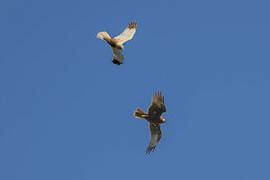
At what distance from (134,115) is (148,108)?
48.9 inches

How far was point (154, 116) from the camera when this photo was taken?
46.2 metres

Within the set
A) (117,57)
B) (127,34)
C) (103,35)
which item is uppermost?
(127,34)

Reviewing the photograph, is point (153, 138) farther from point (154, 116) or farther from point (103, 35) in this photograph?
point (103, 35)

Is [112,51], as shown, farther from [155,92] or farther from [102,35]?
[155,92]

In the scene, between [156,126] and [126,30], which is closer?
[156,126]

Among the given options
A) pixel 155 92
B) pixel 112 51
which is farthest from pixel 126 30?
pixel 155 92

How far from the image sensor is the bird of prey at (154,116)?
1774 inches

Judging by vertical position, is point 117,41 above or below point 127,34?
below

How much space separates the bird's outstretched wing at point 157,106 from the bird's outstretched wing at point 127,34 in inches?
250

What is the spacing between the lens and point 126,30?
5141 cm

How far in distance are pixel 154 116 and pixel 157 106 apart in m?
1.15

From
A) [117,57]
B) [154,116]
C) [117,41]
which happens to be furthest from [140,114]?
[117,41]

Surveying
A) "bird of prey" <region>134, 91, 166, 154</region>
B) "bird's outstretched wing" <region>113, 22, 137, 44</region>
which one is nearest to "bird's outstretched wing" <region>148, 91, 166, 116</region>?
"bird of prey" <region>134, 91, 166, 154</region>

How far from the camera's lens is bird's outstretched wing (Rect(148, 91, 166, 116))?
44.9 m
